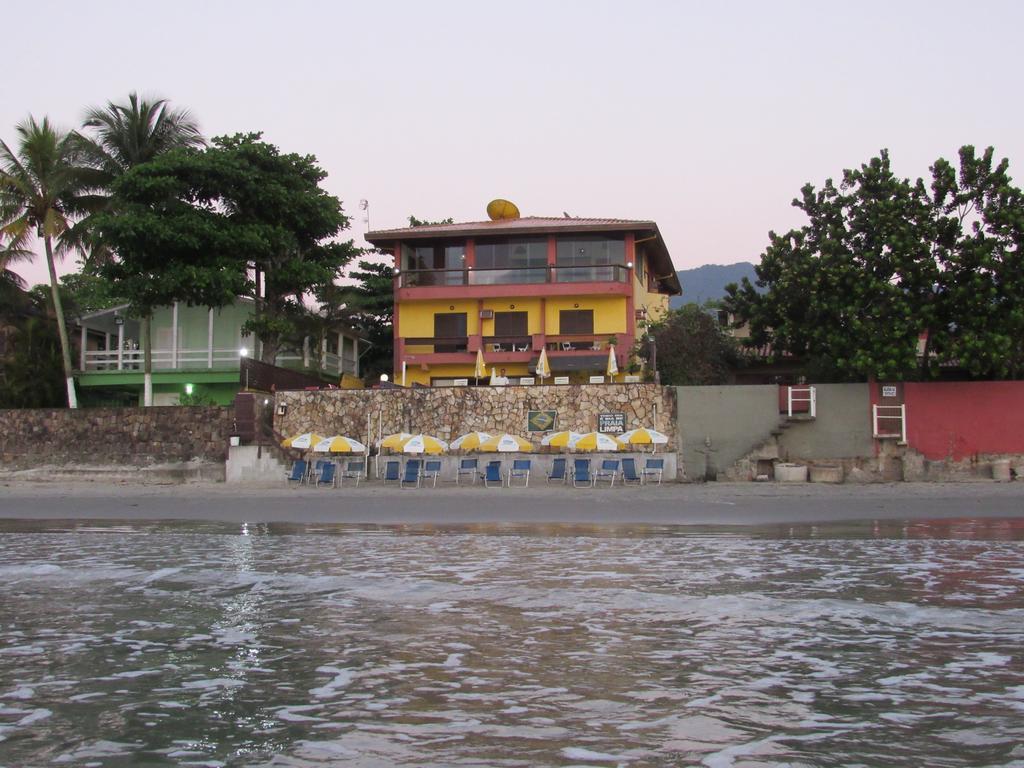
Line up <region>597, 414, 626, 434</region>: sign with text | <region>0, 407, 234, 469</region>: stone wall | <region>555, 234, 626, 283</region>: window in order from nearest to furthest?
<region>597, 414, 626, 434</region>: sign with text
<region>0, 407, 234, 469</region>: stone wall
<region>555, 234, 626, 283</region>: window

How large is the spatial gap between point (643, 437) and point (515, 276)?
11989 millimetres

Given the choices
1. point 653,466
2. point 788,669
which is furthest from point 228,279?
point 788,669

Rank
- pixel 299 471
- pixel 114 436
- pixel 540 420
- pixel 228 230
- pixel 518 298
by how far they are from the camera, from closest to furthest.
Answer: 1. pixel 299 471
2. pixel 540 420
3. pixel 114 436
4. pixel 228 230
5. pixel 518 298

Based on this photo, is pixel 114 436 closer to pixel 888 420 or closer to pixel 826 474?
pixel 826 474

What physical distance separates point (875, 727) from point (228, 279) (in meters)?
28.2

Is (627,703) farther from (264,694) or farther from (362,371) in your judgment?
(362,371)

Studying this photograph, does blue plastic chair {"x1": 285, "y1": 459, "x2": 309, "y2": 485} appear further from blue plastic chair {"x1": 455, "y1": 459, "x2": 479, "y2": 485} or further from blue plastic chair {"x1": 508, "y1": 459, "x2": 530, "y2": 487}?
blue plastic chair {"x1": 508, "y1": 459, "x2": 530, "y2": 487}

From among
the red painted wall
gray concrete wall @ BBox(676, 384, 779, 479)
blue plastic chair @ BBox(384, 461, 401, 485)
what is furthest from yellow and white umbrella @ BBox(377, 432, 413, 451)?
the red painted wall

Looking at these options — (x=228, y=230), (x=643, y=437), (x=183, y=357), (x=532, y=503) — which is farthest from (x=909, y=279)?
(x=183, y=357)

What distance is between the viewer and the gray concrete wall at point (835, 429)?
25.1 m

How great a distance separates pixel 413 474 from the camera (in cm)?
2470

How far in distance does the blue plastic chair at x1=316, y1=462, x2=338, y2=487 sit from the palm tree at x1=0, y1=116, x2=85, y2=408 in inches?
442

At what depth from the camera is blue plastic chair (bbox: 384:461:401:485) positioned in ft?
82.2

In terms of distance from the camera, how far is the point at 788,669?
20.2 ft
